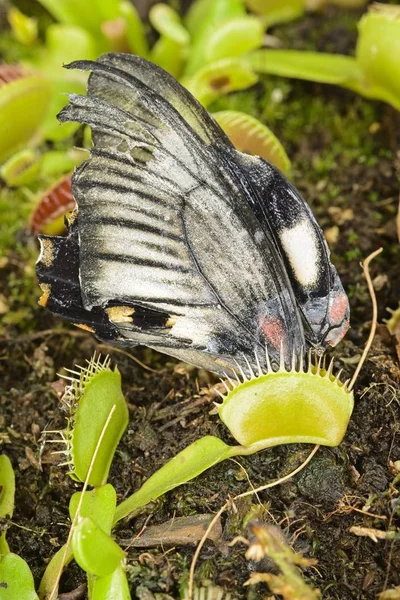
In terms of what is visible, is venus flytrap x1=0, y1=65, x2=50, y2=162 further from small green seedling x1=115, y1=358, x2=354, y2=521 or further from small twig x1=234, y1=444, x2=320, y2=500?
small twig x1=234, y1=444, x2=320, y2=500

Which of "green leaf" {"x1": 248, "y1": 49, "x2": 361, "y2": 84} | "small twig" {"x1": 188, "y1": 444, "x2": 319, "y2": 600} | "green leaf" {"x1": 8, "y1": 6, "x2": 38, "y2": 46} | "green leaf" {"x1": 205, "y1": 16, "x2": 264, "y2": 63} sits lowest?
"small twig" {"x1": 188, "y1": 444, "x2": 319, "y2": 600}

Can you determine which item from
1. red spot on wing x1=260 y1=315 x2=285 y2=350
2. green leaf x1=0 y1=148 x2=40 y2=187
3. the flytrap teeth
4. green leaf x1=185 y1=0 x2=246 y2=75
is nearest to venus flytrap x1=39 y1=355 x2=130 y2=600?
the flytrap teeth

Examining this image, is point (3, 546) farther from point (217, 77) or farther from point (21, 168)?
point (217, 77)

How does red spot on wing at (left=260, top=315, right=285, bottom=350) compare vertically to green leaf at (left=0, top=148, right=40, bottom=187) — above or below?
below

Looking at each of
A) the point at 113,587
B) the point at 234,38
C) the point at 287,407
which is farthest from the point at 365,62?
the point at 113,587

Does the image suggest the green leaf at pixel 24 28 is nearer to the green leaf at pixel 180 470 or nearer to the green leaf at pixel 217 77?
the green leaf at pixel 217 77

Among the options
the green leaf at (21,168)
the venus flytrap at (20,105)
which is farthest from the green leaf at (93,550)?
the venus flytrap at (20,105)

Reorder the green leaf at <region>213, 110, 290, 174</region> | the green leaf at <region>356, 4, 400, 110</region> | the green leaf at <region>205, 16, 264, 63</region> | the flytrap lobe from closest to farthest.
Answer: the flytrap lobe → the green leaf at <region>213, 110, 290, 174</region> → the green leaf at <region>356, 4, 400, 110</region> → the green leaf at <region>205, 16, 264, 63</region>

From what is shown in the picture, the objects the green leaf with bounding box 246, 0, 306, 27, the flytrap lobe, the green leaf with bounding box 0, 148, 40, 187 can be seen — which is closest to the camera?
the flytrap lobe
